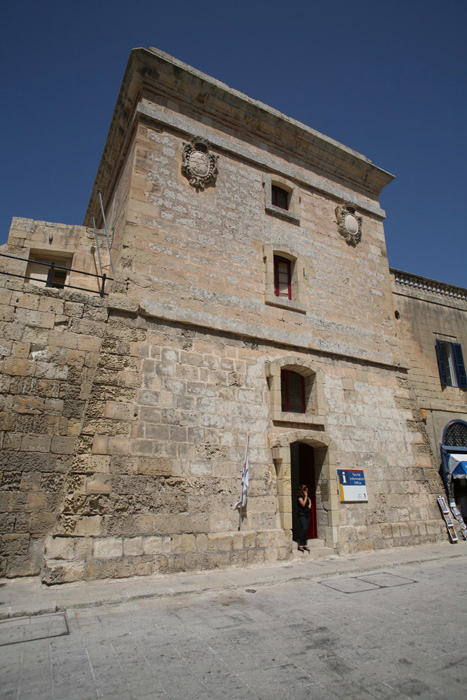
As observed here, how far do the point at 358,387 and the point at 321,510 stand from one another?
3041mm

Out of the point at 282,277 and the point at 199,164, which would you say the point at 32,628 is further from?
the point at 199,164

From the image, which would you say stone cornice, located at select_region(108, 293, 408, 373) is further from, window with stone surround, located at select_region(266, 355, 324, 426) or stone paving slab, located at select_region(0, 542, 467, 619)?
stone paving slab, located at select_region(0, 542, 467, 619)

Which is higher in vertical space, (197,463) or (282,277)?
(282,277)

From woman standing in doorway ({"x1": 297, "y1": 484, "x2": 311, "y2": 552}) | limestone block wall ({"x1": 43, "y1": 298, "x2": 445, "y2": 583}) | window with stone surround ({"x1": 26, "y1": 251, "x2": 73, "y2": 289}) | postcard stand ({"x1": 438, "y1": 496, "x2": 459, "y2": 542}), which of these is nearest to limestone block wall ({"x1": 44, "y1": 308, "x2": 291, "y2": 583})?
limestone block wall ({"x1": 43, "y1": 298, "x2": 445, "y2": 583})

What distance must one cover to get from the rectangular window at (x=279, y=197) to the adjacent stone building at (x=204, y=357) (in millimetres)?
39

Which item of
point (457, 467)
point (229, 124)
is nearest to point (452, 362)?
point (457, 467)

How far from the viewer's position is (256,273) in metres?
9.56

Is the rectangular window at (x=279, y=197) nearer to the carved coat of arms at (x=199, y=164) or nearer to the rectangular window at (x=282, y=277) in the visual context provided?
the rectangular window at (x=282, y=277)

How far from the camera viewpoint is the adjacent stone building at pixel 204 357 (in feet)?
21.6

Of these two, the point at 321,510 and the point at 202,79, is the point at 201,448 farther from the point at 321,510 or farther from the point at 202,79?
the point at 202,79

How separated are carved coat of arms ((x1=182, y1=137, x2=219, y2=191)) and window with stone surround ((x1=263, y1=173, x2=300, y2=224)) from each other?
1502mm

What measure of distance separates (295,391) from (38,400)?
5.43m

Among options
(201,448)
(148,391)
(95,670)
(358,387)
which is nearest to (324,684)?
(95,670)

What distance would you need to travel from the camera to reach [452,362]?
13555 mm
